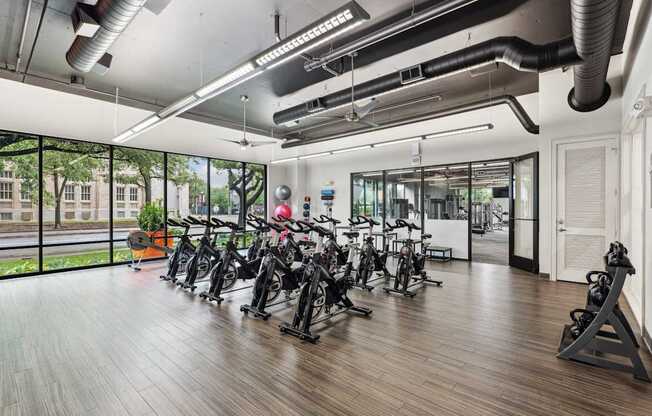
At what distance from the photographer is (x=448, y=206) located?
7961 mm

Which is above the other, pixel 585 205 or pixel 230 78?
pixel 230 78

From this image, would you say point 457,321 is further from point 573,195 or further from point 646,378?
point 573,195

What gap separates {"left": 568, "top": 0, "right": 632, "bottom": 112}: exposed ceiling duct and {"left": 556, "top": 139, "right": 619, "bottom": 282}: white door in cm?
75

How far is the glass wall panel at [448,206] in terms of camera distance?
24.9 ft

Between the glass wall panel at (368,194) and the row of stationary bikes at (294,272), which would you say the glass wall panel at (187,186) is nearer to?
the row of stationary bikes at (294,272)

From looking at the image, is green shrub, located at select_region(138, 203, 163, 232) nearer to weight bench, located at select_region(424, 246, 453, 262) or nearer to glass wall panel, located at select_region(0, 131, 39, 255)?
glass wall panel, located at select_region(0, 131, 39, 255)

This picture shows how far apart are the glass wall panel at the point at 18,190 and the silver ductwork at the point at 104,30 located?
356 cm

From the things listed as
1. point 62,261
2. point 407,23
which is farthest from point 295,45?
point 62,261

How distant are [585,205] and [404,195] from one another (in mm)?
4143

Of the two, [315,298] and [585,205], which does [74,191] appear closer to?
[315,298]

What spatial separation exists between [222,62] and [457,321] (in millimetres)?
4971

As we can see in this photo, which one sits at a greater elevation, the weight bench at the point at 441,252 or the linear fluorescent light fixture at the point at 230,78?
the linear fluorescent light fixture at the point at 230,78

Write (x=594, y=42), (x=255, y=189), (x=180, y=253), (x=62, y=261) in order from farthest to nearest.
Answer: (x=255, y=189), (x=62, y=261), (x=180, y=253), (x=594, y=42)

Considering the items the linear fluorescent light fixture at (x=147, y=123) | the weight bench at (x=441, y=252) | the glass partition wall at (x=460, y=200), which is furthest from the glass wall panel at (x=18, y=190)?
the weight bench at (x=441, y=252)
